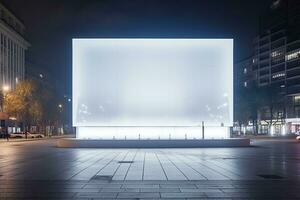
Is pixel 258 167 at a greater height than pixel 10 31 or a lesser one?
lesser

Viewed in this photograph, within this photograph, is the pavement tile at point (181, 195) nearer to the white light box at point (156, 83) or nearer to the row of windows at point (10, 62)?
the white light box at point (156, 83)

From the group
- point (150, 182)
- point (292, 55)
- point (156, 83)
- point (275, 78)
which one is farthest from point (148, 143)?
point (275, 78)

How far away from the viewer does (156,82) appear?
64.4 metres

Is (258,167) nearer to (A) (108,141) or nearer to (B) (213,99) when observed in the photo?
(A) (108,141)

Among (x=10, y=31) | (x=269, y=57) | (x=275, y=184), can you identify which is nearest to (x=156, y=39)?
(x=275, y=184)

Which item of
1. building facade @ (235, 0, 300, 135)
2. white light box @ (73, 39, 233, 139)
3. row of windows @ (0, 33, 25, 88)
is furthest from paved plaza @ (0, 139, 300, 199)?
building facade @ (235, 0, 300, 135)

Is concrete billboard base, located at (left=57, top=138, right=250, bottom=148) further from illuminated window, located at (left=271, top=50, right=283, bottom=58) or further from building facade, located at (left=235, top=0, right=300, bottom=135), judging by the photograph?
illuminated window, located at (left=271, top=50, right=283, bottom=58)

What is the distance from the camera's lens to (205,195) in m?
17.2

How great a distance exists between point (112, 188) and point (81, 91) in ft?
150

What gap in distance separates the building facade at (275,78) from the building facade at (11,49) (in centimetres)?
6018

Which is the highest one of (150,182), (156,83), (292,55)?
(292,55)

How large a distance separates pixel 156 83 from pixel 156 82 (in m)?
0.13

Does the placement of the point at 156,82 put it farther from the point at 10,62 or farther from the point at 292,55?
the point at 292,55

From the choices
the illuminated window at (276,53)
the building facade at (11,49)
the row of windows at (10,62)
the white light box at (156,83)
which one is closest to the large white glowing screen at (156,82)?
the white light box at (156,83)
